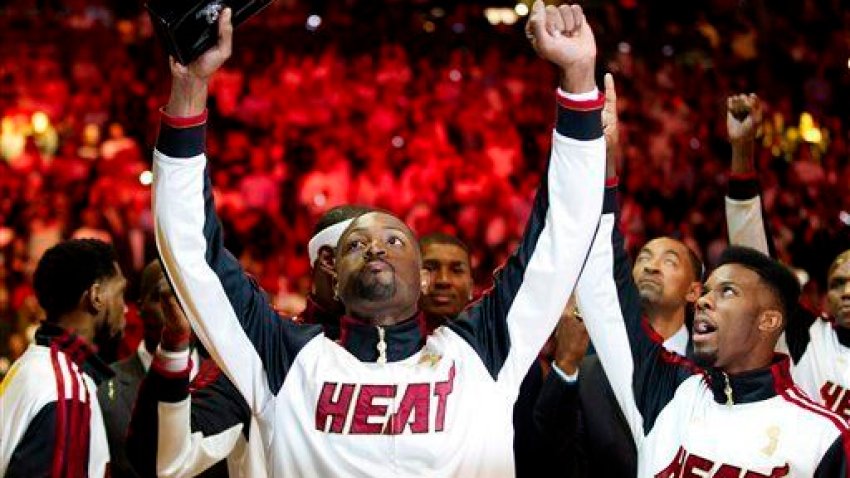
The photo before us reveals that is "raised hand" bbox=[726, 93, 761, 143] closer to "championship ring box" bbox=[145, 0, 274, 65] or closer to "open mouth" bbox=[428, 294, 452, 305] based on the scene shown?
"open mouth" bbox=[428, 294, 452, 305]

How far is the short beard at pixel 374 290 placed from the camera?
409 centimetres

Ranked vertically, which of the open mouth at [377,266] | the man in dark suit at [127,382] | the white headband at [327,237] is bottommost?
the man in dark suit at [127,382]

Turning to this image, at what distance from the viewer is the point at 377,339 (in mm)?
4070

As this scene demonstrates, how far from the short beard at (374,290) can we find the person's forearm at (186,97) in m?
0.69

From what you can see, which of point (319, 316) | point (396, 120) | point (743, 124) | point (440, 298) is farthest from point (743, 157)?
point (396, 120)

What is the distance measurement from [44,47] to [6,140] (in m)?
1.26

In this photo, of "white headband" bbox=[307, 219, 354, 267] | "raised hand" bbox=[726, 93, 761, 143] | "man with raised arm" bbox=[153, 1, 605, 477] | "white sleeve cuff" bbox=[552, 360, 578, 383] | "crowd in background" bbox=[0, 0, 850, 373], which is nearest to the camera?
"man with raised arm" bbox=[153, 1, 605, 477]

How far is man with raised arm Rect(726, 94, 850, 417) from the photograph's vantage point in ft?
18.5

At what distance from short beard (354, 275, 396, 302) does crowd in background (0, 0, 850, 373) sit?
8381 millimetres

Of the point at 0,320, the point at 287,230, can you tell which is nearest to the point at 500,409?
the point at 0,320

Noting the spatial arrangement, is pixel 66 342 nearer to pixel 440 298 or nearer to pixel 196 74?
pixel 440 298

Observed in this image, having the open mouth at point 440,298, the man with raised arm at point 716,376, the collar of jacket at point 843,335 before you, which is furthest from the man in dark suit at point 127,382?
the collar of jacket at point 843,335

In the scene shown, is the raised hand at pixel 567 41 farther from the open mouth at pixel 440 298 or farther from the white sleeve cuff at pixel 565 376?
the open mouth at pixel 440 298

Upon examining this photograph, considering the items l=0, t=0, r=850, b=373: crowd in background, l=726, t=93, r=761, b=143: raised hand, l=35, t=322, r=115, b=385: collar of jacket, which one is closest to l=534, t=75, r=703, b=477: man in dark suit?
l=726, t=93, r=761, b=143: raised hand
